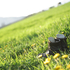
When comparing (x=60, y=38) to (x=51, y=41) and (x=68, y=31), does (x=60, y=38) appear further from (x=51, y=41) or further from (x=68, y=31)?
(x=68, y=31)

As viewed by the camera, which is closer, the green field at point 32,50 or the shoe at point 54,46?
the green field at point 32,50

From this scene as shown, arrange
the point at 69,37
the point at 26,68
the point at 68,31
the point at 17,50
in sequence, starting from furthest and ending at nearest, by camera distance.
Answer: the point at 17,50, the point at 68,31, the point at 69,37, the point at 26,68

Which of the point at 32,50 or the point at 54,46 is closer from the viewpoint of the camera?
the point at 54,46

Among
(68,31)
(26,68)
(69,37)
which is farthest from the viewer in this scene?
(68,31)

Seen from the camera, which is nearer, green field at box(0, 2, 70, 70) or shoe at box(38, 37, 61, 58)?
green field at box(0, 2, 70, 70)

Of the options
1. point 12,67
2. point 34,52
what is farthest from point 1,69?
point 34,52

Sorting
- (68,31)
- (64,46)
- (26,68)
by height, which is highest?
(68,31)

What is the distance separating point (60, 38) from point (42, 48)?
761 millimetres

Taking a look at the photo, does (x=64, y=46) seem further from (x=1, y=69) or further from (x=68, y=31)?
(x=1, y=69)

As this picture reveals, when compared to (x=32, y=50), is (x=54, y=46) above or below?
above

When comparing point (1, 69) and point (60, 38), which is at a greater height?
point (60, 38)

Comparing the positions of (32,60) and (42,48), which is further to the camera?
(42,48)

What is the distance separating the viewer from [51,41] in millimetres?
2143

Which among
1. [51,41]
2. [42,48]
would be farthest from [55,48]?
[42,48]
